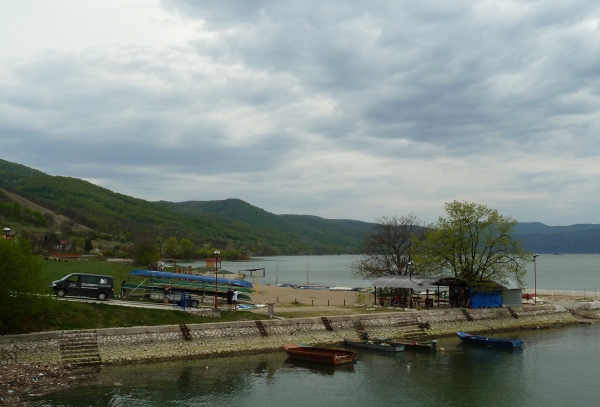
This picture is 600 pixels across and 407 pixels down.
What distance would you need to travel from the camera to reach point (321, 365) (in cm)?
3189

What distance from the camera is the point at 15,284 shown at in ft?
90.4

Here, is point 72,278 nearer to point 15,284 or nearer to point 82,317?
point 82,317

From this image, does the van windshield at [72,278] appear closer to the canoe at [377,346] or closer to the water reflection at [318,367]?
the water reflection at [318,367]

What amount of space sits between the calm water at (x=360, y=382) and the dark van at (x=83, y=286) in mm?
8942

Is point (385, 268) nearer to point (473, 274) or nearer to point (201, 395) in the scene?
point (473, 274)

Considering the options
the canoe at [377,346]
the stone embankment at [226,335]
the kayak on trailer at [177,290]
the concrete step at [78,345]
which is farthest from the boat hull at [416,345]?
the concrete step at [78,345]

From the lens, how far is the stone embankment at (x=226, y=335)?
92.4ft

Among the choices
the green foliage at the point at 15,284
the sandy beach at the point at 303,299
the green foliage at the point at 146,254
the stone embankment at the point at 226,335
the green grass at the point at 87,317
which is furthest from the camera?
the green foliage at the point at 146,254

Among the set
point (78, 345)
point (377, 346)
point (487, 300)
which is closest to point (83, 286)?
point (78, 345)

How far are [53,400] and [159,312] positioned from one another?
11.7 meters

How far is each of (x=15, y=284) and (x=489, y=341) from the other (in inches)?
1280

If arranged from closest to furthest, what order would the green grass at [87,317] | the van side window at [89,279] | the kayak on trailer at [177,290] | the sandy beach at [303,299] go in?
the green grass at [87,317], the van side window at [89,279], the kayak on trailer at [177,290], the sandy beach at [303,299]

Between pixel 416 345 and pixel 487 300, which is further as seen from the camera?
pixel 487 300

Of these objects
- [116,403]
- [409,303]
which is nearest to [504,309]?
[409,303]
